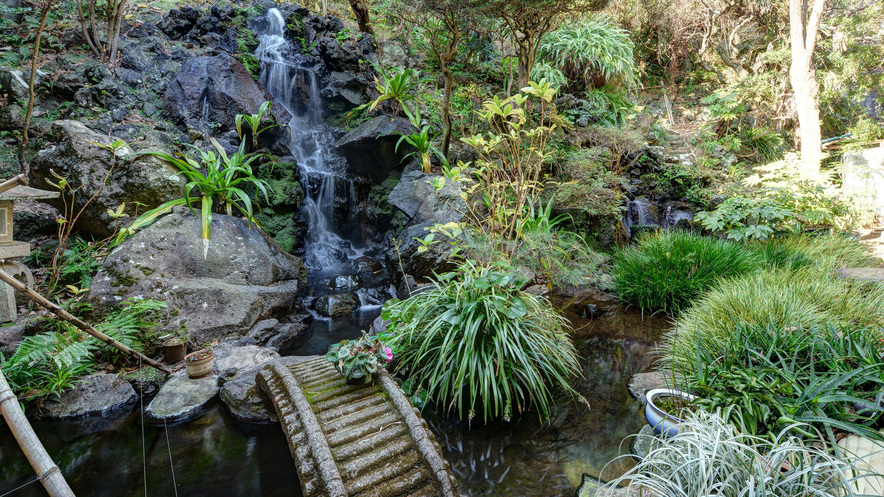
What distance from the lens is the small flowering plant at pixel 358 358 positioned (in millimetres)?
2338

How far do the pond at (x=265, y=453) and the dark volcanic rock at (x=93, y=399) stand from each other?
9cm

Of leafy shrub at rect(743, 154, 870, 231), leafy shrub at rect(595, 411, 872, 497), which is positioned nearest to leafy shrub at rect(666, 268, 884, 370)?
leafy shrub at rect(595, 411, 872, 497)

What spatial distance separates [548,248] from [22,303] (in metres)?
5.46

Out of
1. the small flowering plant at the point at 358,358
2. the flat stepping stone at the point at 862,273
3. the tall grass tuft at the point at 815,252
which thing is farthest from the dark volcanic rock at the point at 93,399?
the flat stepping stone at the point at 862,273

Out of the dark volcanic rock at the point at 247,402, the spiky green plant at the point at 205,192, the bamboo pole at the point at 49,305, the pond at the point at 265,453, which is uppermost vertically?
the spiky green plant at the point at 205,192

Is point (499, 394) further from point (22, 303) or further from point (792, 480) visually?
point (22, 303)

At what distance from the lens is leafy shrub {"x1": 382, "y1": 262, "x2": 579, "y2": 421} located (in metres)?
2.52

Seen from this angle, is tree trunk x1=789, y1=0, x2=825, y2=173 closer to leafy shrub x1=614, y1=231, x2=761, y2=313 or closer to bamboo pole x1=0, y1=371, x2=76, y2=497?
leafy shrub x1=614, y1=231, x2=761, y2=313

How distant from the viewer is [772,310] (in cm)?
258

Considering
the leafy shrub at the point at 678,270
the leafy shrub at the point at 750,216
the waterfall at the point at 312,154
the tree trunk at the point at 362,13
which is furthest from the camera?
the tree trunk at the point at 362,13

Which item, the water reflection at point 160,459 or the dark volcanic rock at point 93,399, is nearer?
the water reflection at point 160,459

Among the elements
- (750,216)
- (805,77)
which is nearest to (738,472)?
(750,216)

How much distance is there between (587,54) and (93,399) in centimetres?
894

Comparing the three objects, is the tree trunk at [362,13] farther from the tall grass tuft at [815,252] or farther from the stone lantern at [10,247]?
the tall grass tuft at [815,252]
